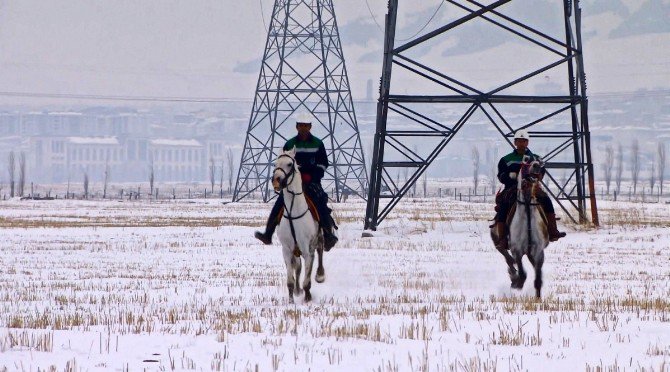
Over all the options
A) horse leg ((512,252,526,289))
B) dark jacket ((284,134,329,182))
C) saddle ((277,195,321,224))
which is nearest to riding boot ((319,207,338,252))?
saddle ((277,195,321,224))

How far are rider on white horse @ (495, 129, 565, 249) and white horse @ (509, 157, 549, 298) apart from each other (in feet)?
0.48

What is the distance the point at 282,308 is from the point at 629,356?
5.43 meters

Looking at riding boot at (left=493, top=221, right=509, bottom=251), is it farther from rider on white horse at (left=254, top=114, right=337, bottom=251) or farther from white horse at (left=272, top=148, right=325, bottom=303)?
white horse at (left=272, top=148, right=325, bottom=303)

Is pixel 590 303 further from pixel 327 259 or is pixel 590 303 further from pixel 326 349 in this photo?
pixel 327 259

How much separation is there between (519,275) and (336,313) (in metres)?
4.90

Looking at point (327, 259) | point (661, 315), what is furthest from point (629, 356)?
point (327, 259)

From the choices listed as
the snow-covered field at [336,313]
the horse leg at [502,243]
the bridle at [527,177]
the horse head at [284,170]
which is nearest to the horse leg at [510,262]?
the horse leg at [502,243]

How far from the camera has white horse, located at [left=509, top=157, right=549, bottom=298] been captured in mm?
15742

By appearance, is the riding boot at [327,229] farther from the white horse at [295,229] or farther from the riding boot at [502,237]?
the riding boot at [502,237]

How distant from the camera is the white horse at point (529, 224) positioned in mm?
15742

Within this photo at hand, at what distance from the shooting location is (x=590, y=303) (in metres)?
14.0

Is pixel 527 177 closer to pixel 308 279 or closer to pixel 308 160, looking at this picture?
pixel 308 160

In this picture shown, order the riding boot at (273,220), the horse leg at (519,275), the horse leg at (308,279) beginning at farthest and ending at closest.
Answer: the horse leg at (519,275)
the riding boot at (273,220)
the horse leg at (308,279)

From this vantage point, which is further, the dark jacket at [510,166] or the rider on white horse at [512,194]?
the dark jacket at [510,166]
